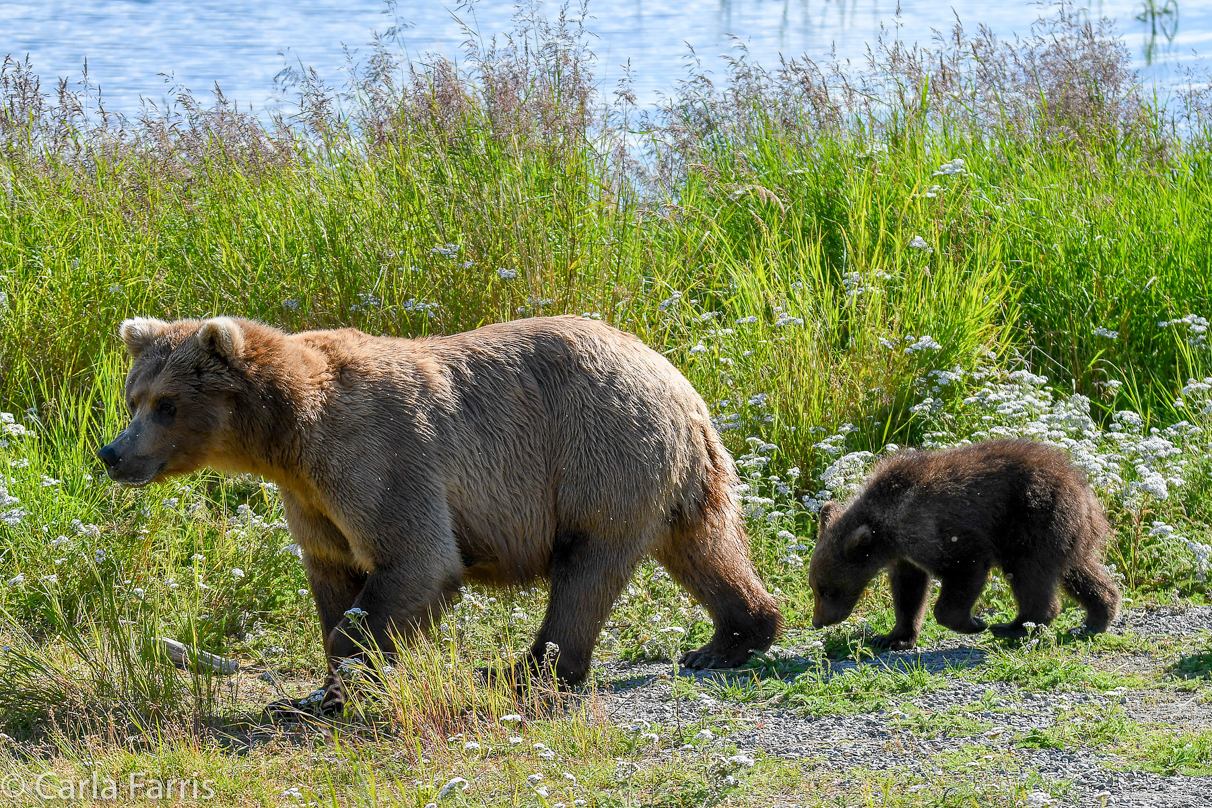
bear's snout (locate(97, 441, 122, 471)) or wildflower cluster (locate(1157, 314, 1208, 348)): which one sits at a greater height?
bear's snout (locate(97, 441, 122, 471))

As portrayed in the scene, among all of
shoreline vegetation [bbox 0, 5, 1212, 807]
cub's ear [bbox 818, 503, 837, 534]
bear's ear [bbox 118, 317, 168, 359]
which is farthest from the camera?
cub's ear [bbox 818, 503, 837, 534]

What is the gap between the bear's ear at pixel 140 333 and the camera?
17.1 feet

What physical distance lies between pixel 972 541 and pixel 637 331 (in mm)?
3060

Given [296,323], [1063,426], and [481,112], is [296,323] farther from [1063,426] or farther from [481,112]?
[1063,426]

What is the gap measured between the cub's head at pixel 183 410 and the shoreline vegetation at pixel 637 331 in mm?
723

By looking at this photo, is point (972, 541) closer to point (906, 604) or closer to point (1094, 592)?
point (906, 604)

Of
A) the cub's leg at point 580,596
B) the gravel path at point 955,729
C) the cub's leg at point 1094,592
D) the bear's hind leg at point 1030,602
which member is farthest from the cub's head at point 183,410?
the cub's leg at point 1094,592

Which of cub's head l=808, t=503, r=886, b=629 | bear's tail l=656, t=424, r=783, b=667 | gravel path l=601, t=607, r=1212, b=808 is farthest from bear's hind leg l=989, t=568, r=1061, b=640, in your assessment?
bear's tail l=656, t=424, r=783, b=667

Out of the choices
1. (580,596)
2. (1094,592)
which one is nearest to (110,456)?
(580,596)

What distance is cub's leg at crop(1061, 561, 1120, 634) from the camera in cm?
561

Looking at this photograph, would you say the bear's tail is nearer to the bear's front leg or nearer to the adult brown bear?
the adult brown bear

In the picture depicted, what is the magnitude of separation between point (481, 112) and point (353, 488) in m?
4.23

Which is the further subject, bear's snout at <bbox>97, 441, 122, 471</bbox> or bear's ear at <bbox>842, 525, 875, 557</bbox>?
Result: bear's ear at <bbox>842, 525, 875, 557</bbox>

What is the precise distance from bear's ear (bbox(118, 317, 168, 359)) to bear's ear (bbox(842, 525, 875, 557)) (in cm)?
323
